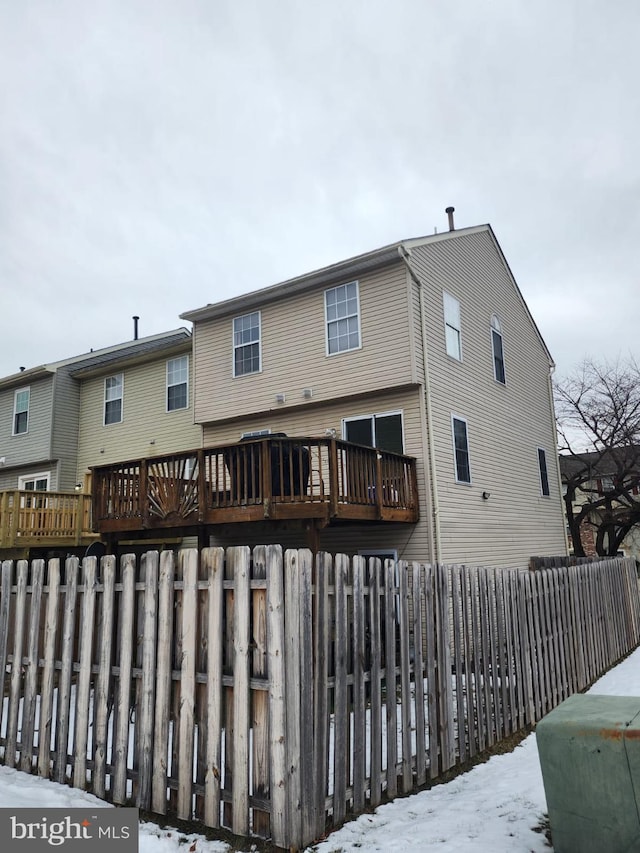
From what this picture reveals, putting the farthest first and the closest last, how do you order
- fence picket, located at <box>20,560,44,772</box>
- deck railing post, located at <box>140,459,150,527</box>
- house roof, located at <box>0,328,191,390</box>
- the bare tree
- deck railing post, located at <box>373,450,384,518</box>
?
1. the bare tree
2. house roof, located at <box>0,328,191,390</box>
3. deck railing post, located at <box>140,459,150,527</box>
4. deck railing post, located at <box>373,450,384,518</box>
5. fence picket, located at <box>20,560,44,772</box>

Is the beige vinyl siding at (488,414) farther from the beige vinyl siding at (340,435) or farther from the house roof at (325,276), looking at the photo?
the beige vinyl siding at (340,435)

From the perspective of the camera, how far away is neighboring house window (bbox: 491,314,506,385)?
15.9m

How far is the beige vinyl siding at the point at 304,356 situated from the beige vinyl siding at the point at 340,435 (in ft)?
1.07

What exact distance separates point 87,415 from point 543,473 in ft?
48.1

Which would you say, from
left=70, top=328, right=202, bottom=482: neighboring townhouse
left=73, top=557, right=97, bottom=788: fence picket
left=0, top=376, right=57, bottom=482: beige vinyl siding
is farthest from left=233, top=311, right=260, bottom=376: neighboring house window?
left=73, top=557, right=97, bottom=788: fence picket

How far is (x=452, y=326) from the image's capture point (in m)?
14.0

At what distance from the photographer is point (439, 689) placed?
16.9 feet

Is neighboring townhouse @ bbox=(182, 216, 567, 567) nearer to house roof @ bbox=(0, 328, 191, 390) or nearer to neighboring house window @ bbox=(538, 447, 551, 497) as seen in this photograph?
neighboring house window @ bbox=(538, 447, 551, 497)

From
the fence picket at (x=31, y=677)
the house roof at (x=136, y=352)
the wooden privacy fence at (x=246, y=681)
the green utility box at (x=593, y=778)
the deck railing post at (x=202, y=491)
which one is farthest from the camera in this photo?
the house roof at (x=136, y=352)

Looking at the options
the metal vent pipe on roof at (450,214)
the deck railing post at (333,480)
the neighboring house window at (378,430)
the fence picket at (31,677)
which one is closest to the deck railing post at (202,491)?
the deck railing post at (333,480)

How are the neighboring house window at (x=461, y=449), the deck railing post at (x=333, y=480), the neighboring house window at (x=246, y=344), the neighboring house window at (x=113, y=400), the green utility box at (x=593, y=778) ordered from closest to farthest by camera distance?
the green utility box at (x=593, y=778) < the deck railing post at (x=333, y=480) < the neighboring house window at (x=461, y=449) < the neighboring house window at (x=246, y=344) < the neighboring house window at (x=113, y=400)

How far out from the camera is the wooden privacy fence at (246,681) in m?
3.71

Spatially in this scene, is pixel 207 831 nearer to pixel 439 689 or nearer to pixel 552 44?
pixel 439 689

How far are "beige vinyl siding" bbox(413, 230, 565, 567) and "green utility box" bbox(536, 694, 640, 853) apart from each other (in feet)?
27.9
